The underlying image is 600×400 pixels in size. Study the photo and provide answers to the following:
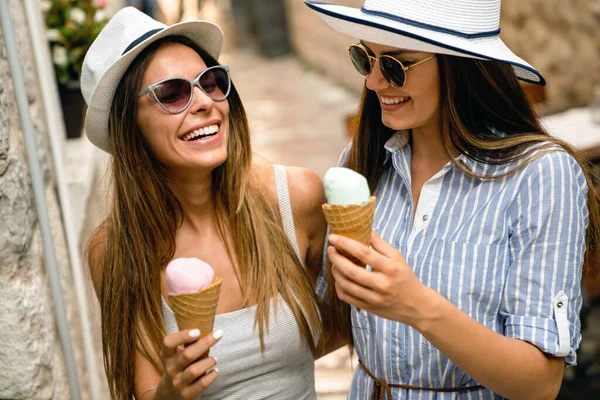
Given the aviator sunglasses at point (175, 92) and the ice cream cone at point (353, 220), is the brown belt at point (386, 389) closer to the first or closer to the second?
the ice cream cone at point (353, 220)

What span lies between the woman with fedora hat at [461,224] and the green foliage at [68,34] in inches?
91.9

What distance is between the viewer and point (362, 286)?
5.30 ft

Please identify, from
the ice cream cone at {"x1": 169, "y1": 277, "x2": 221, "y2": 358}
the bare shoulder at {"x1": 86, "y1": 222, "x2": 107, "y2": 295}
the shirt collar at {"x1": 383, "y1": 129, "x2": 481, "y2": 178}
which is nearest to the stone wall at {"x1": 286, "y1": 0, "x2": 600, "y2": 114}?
the shirt collar at {"x1": 383, "y1": 129, "x2": 481, "y2": 178}

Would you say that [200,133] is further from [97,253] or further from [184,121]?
[97,253]

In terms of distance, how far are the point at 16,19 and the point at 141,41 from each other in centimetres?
85

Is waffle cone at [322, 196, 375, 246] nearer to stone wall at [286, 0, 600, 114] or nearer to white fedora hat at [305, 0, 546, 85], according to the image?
white fedora hat at [305, 0, 546, 85]

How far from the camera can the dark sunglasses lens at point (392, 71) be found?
6.21ft

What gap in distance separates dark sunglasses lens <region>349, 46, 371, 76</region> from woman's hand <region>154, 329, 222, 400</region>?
0.83 m

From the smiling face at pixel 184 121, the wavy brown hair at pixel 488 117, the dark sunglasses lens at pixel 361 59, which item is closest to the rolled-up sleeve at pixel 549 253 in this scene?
the wavy brown hair at pixel 488 117

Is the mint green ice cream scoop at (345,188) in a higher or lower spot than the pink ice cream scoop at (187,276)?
higher

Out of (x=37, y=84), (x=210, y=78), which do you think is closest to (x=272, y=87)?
(x=37, y=84)

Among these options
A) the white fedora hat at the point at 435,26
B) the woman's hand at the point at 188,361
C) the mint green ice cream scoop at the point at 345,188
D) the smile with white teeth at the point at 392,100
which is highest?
the white fedora hat at the point at 435,26

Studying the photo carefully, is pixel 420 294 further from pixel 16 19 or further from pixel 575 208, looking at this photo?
pixel 16 19

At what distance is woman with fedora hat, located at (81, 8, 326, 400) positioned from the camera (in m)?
2.09
